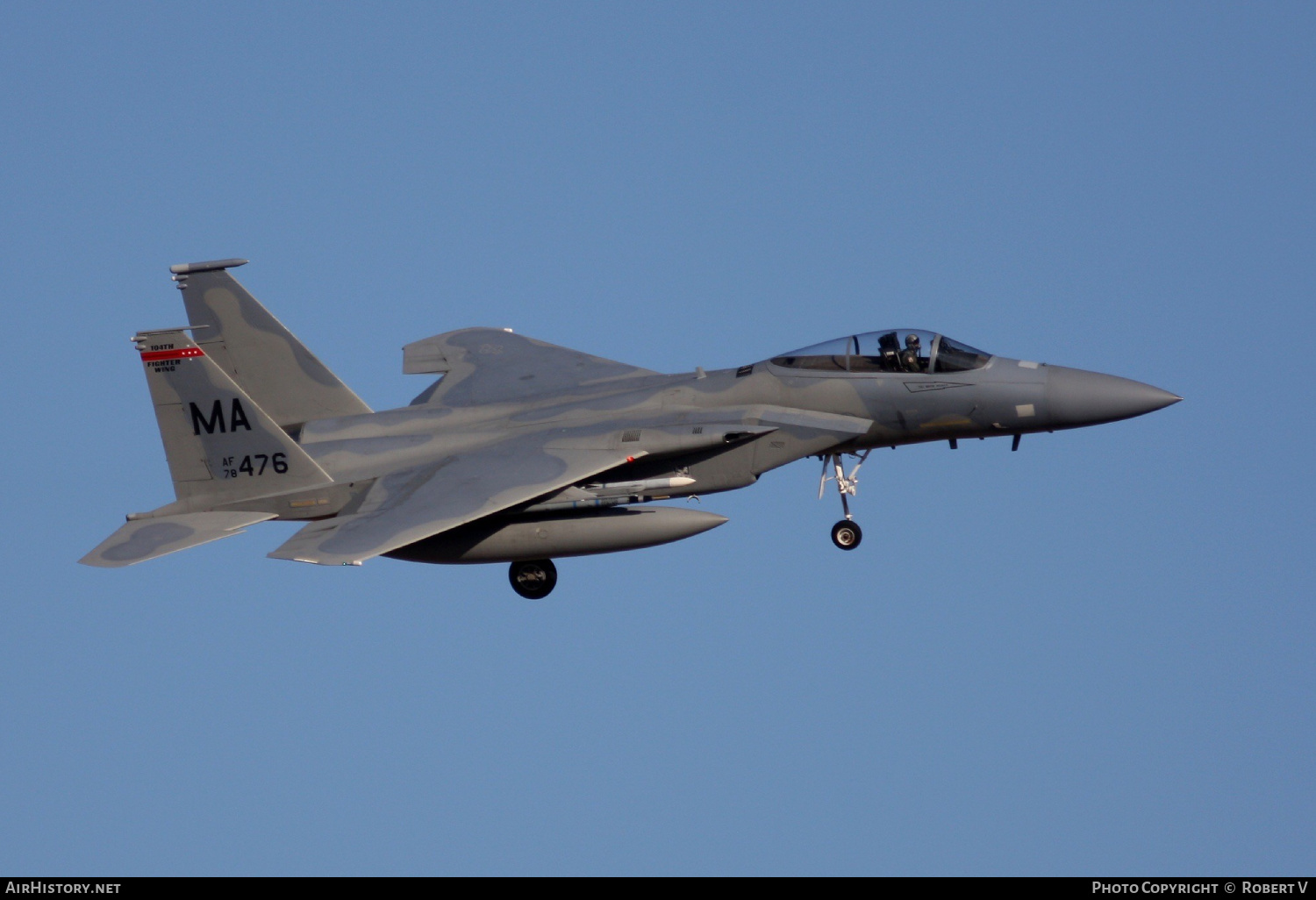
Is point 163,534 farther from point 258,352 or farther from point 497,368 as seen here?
point 497,368

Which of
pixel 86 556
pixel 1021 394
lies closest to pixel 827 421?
pixel 1021 394

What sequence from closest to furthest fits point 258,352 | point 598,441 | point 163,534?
point 163,534, point 598,441, point 258,352

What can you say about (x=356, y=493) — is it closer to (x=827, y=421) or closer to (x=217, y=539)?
(x=217, y=539)

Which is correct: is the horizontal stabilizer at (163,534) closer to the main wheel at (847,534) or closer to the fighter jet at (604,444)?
the fighter jet at (604,444)

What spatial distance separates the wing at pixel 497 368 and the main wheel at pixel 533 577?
2.35 metres

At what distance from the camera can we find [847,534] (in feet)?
68.4

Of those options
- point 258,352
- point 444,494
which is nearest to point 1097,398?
point 444,494

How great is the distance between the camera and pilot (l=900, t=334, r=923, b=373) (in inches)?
811

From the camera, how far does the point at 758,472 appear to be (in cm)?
2077

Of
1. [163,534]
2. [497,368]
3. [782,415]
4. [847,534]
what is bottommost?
[847,534]

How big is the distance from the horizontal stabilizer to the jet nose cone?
979 cm

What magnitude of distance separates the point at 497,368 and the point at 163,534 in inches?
238

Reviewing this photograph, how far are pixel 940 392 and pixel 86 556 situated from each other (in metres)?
10.4

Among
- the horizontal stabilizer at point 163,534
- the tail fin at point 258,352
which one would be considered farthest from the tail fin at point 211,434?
the tail fin at point 258,352
